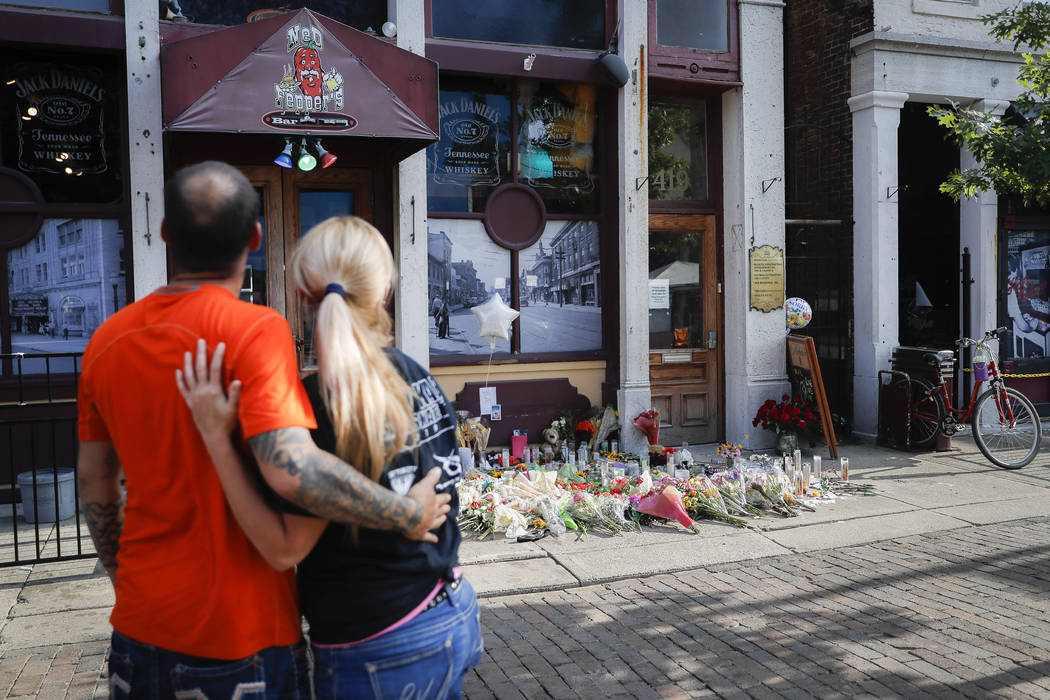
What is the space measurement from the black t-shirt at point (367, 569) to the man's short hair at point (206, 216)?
1.15 ft

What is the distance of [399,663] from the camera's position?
1.92m

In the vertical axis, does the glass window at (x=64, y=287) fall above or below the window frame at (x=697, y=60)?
below

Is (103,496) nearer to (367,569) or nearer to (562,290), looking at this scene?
(367,569)

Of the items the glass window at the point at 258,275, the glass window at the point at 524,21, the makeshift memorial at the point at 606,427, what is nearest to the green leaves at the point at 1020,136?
the glass window at the point at 524,21

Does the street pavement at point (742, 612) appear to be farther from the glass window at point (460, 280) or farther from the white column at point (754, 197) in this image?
the glass window at point (460, 280)

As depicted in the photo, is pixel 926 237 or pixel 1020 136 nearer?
pixel 1020 136

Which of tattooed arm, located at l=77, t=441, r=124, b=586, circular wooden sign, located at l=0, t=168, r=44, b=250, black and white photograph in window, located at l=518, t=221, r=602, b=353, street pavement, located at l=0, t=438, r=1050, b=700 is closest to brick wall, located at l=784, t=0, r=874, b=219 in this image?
black and white photograph in window, located at l=518, t=221, r=602, b=353

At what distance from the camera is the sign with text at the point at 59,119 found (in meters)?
7.25

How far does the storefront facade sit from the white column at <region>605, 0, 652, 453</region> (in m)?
0.02

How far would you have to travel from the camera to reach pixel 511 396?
879 cm

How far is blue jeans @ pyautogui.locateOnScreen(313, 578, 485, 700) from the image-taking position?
1899mm

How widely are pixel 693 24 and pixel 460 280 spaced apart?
3887 millimetres

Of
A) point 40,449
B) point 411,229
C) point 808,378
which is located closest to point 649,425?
point 808,378

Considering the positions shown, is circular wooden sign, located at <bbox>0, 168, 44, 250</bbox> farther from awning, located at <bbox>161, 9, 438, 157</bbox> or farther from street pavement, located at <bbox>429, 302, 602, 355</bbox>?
street pavement, located at <bbox>429, 302, 602, 355</bbox>
